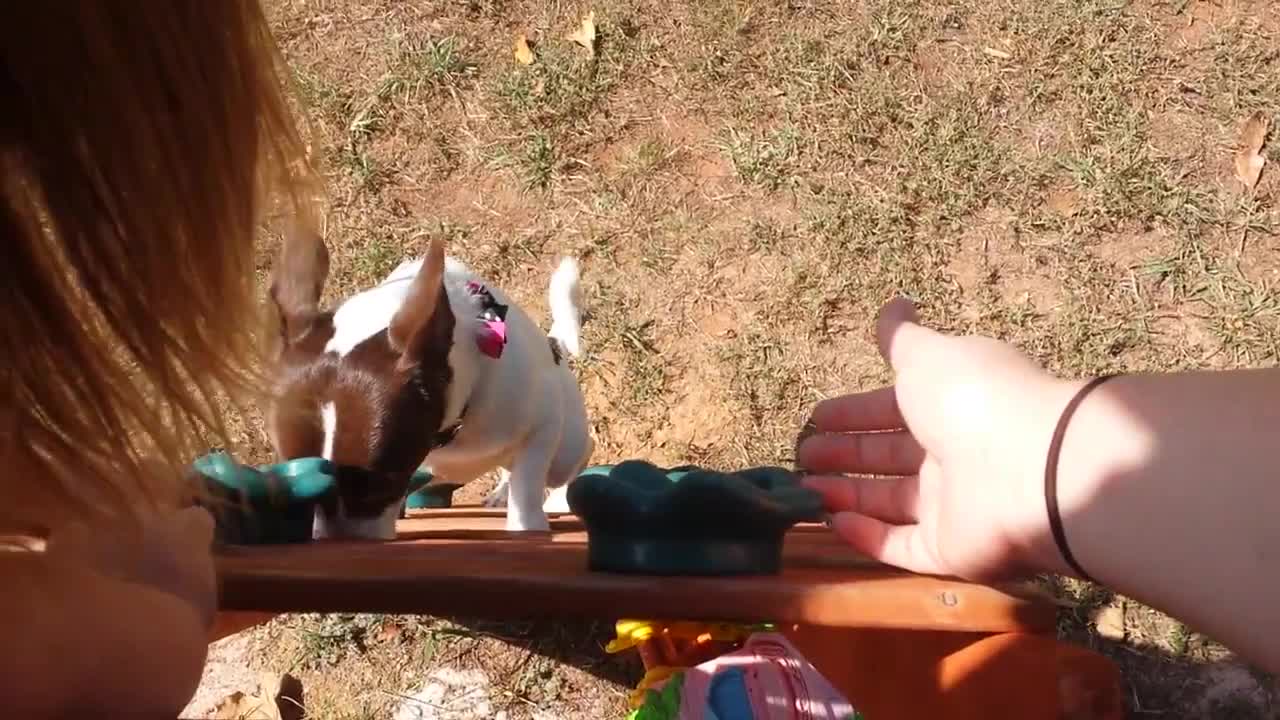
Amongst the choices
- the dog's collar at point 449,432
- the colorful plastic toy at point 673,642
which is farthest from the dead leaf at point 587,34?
the colorful plastic toy at point 673,642

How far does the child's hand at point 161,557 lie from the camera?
41.1 inches

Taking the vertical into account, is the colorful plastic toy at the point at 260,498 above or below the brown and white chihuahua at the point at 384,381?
below

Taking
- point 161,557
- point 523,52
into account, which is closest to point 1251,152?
point 523,52

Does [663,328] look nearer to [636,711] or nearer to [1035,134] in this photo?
[1035,134]

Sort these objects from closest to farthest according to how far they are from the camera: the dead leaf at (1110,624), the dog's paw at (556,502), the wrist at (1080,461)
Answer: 1. the wrist at (1080,461)
2. the dead leaf at (1110,624)
3. the dog's paw at (556,502)

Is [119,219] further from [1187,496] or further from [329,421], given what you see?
[329,421]

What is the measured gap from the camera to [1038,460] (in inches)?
43.0

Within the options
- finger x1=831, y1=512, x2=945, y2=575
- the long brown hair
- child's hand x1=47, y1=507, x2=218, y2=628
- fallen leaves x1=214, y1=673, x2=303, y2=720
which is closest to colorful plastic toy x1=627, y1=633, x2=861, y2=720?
finger x1=831, y1=512, x2=945, y2=575

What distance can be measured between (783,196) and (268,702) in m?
2.02

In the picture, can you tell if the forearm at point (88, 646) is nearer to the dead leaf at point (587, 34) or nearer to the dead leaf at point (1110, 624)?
the dead leaf at point (1110, 624)

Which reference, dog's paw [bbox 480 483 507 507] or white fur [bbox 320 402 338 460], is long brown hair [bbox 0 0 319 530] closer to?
white fur [bbox 320 402 338 460]

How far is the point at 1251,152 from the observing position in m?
3.06

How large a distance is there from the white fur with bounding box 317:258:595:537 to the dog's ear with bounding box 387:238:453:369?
0.22 feet

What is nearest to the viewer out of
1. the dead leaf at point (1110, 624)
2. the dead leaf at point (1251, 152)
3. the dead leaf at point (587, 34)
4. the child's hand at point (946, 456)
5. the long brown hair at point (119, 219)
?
the long brown hair at point (119, 219)
